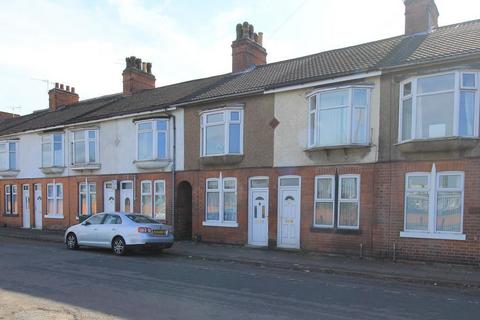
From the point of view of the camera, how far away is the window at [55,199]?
895 inches

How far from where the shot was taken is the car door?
566 inches

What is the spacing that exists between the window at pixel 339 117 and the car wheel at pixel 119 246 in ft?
23.4

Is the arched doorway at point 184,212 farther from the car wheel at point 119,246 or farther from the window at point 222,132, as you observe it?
the car wheel at point 119,246

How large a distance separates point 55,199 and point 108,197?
4541 mm

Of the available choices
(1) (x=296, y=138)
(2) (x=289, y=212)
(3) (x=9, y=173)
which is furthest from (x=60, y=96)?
(2) (x=289, y=212)

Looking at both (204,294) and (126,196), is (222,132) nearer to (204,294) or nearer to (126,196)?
(126,196)

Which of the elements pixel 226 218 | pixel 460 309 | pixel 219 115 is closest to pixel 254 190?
pixel 226 218

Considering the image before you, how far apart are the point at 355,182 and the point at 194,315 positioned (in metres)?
8.29

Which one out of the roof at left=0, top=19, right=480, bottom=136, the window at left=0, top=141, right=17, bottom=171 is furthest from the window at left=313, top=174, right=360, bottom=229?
the window at left=0, top=141, right=17, bottom=171

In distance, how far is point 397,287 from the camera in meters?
9.09

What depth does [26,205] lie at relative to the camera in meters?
24.6

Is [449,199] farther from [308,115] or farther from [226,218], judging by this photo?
[226,218]

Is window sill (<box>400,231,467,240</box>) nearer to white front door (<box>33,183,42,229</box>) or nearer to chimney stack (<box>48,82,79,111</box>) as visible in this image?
white front door (<box>33,183,42,229</box>)

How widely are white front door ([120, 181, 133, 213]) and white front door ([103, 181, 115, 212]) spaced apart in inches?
24.5
